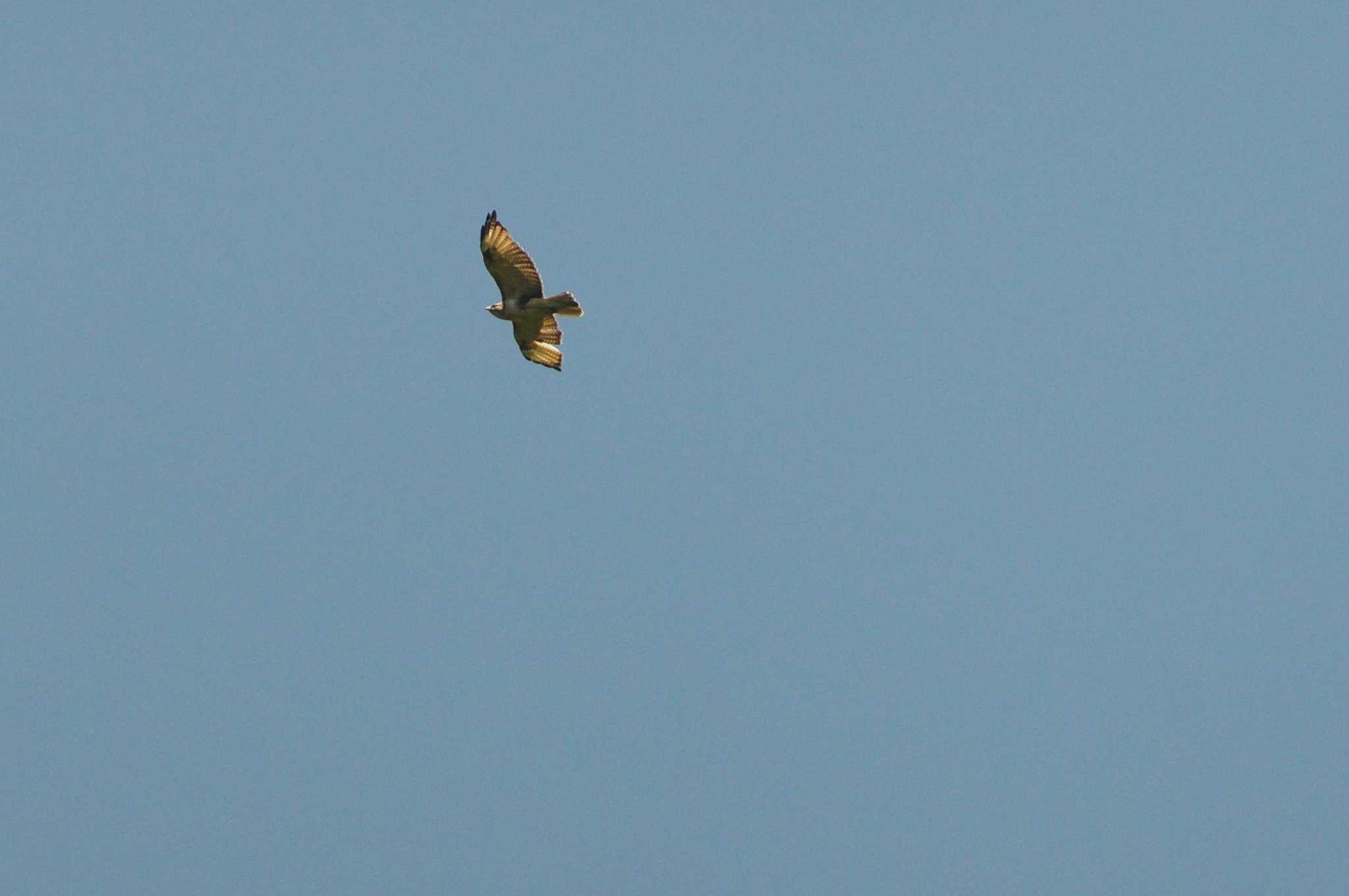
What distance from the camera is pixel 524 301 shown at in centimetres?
5506

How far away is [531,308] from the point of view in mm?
55156

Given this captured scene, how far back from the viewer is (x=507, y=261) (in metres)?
54.2

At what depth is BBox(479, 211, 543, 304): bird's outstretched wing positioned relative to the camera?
2126 inches

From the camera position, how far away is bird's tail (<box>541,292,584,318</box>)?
5444 centimetres

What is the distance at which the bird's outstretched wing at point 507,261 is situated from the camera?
54.0 m

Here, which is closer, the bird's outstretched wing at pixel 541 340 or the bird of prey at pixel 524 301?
the bird of prey at pixel 524 301

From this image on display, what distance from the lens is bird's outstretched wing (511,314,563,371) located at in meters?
55.9

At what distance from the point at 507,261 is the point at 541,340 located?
114 inches

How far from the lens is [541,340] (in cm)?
5641

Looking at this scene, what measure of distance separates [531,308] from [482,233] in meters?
2.32

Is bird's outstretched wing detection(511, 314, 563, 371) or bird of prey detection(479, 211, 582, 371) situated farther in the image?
bird's outstretched wing detection(511, 314, 563, 371)

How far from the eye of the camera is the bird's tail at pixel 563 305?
179ft

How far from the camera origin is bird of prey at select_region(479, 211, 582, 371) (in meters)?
54.1

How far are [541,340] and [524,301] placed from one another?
165cm
